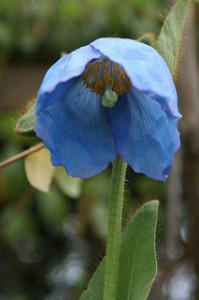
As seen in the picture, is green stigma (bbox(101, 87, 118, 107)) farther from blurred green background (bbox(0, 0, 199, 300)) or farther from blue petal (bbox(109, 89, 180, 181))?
blurred green background (bbox(0, 0, 199, 300))

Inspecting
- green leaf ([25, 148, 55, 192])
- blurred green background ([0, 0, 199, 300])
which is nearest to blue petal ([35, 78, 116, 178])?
green leaf ([25, 148, 55, 192])

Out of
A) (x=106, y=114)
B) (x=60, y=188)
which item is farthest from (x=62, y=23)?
(x=106, y=114)

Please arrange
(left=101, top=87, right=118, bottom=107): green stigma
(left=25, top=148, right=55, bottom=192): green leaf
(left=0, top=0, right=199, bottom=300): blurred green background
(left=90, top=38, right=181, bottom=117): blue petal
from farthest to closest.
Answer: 1. (left=0, top=0, right=199, bottom=300): blurred green background
2. (left=25, top=148, right=55, bottom=192): green leaf
3. (left=101, top=87, right=118, bottom=107): green stigma
4. (left=90, top=38, right=181, bottom=117): blue petal

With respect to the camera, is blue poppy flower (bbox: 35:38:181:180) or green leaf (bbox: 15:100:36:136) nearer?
blue poppy flower (bbox: 35:38:181:180)

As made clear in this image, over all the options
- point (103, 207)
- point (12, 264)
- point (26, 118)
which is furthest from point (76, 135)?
point (12, 264)

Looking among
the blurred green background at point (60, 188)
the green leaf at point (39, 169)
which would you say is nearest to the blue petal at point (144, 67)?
the green leaf at point (39, 169)

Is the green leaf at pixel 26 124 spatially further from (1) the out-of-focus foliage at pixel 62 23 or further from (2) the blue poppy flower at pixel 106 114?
(1) the out-of-focus foliage at pixel 62 23

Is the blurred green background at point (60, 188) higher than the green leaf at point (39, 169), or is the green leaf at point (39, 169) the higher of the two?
the green leaf at point (39, 169)
